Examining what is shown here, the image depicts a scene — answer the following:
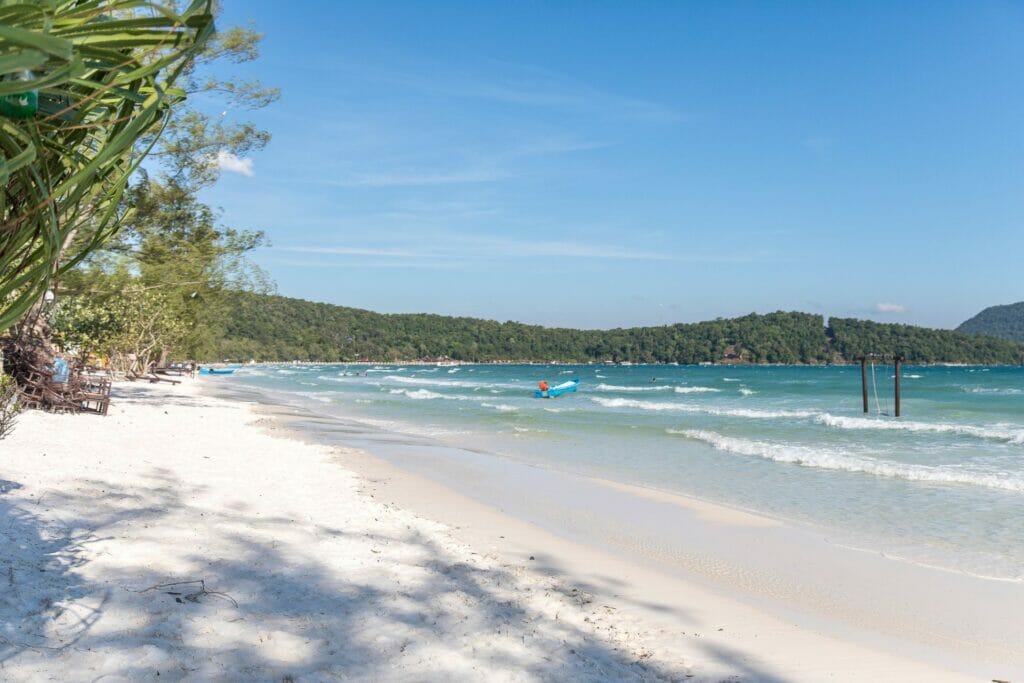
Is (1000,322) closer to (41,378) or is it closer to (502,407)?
(502,407)

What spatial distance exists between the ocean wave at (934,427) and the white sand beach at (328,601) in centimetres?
1821

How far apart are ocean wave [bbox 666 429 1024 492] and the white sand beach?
8.62m

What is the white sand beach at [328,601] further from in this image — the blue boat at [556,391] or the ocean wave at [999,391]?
the ocean wave at [999,391]

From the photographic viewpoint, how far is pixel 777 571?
7191 mm

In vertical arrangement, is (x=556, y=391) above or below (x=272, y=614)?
below

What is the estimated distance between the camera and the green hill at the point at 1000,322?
567ft

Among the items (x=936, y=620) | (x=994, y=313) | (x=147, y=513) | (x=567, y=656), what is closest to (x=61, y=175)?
(x=567, y=656)

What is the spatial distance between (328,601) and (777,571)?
4491 millimetres

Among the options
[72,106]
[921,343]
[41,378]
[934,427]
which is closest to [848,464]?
[934,427]

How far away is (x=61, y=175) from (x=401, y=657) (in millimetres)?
3075

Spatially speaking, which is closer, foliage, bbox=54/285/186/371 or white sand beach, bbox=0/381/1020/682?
white sand beach, bbox=0/381/1020/682

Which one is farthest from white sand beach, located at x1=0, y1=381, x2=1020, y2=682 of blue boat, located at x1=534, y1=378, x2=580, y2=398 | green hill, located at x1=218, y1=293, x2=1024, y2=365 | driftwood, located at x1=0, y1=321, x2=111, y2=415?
green hill, located at x1=218, y1=293, x2=1024, y2=365

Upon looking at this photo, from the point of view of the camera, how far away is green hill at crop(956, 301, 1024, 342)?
567 feet

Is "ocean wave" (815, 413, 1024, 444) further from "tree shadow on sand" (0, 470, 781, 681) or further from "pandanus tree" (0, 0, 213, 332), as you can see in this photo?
"pandanus tree" (0, 0, 213, 332)
